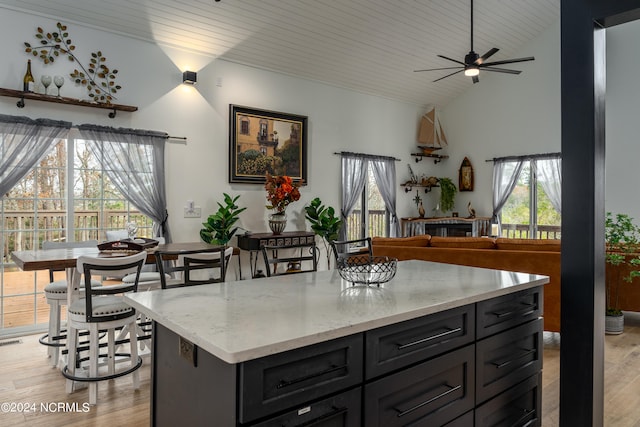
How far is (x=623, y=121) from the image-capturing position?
683cm

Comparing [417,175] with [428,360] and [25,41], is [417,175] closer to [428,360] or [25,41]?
[25,41]

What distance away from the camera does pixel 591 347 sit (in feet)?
6.69

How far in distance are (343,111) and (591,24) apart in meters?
5.16

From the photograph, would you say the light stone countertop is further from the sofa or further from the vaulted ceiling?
the vaulted ceiling

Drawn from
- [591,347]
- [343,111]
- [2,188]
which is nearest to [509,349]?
[591,347]

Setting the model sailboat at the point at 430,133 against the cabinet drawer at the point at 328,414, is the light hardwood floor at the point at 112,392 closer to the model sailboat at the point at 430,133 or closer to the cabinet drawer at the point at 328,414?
the cabinet drawer at the point at 328,414

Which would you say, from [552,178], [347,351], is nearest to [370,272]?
[347,351]

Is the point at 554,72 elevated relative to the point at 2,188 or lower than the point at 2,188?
elevated

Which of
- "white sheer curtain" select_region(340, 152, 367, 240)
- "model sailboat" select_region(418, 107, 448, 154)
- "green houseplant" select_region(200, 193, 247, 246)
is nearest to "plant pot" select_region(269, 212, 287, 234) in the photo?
"green houseplant" select_region(200, 193, 247, 246)

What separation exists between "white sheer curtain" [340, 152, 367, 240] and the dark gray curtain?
2.86m

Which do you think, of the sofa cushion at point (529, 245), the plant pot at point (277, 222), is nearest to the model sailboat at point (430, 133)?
the plant pot at point (277, 222)

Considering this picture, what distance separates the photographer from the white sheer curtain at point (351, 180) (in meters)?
6.93

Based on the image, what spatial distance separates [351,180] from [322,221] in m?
1.12

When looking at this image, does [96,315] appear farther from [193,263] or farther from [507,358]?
[507,358]
